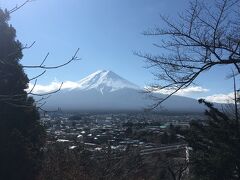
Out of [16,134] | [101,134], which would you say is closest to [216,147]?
[16,134]

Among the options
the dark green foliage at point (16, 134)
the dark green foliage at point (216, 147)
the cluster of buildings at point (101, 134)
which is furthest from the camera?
the cluster of buildings at point (101, 134)

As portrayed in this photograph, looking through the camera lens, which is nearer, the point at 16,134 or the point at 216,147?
the point at 216,147

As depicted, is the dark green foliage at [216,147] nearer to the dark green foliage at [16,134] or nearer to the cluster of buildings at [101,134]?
the cluster of buildings at [101,134]

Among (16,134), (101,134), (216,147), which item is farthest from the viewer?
(101,134)

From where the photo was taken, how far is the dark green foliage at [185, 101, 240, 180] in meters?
11.0

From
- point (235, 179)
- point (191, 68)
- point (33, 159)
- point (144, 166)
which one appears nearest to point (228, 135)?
point (235, 179)

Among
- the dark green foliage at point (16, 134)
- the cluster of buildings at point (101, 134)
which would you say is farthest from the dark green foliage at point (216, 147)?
the dark green foliage at point (16, 134)

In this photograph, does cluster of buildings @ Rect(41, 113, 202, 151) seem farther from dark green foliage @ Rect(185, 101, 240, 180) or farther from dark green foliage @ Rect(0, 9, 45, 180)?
dark green foliage @ Rect(185, 101, 240, 180)

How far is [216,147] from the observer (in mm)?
11844

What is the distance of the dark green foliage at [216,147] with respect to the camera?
1102 centimetres

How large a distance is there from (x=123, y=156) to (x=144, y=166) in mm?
4462

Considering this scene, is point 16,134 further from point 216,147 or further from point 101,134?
point 101,134

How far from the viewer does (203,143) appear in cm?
1300

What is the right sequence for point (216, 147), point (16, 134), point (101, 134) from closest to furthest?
point (216, 147) < point (16, 134) < point (101, 134)
